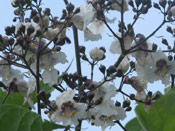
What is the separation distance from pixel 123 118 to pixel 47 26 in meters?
0.61

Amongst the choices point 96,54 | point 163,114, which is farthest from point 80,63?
point 163,114

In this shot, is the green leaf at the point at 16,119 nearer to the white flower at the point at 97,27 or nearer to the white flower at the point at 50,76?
the white flower at the point at 50,76

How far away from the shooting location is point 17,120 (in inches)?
47.3

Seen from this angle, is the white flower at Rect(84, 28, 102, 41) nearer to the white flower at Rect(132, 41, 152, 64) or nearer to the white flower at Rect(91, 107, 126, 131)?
the white flower at Rect(132, 41, 152, 64)

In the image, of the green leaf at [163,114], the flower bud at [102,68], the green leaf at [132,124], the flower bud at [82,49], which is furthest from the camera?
the green leaf at [132,124]

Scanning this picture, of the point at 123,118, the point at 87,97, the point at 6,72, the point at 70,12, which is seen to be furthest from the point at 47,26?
the point at 123,118

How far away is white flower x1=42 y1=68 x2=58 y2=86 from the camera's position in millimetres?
1601

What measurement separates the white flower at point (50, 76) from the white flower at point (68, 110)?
0.11 metres

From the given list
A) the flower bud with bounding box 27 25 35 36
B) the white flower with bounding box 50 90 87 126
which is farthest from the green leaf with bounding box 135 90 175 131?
the flower bud with bounding box 27 25 35 36

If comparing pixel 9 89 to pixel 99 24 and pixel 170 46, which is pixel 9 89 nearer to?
pixel 99 24

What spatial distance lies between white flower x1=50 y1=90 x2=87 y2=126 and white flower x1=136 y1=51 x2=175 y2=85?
0.39 metres

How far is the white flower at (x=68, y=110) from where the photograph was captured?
1494mm

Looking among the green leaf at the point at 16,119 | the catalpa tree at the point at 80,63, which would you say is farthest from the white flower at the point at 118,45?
the green leaf at the point at 16,119

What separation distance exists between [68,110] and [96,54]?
1.22 feet
